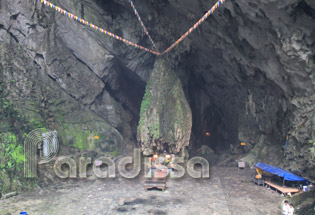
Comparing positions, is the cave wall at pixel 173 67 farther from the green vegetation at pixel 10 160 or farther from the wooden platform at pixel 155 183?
the wooden platform at pixel 155 183

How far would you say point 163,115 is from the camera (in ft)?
72.2

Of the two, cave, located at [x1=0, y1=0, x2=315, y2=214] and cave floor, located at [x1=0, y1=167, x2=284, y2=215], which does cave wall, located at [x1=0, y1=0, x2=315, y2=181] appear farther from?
cave floor, located at [x1=0, y1=167, x2=284, y2=215]

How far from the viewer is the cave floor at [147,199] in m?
12.9

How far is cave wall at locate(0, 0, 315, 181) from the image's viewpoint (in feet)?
49.2

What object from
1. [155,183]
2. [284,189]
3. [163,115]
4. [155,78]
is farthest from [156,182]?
[155,78]

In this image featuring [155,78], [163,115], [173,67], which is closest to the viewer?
[163,115]

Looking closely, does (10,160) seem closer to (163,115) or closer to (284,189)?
(163,115)

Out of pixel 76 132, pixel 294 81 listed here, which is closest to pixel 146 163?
pixel 76 132

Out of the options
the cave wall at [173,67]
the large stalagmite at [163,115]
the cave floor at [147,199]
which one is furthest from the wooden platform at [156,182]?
the cave wall at [173,67]

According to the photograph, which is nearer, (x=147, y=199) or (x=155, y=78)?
(x=147, y=199)

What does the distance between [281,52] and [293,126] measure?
4.52 metres

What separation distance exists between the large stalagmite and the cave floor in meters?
4.30

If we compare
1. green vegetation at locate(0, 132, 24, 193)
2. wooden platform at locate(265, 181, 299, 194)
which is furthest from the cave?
wooden platform at locate(265, 181, 299, 194)

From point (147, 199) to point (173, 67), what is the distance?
1235cm
